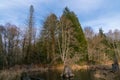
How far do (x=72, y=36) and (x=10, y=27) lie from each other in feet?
51.8

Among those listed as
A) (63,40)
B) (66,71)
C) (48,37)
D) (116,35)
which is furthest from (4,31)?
(116,35)

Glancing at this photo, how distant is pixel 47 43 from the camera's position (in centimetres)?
5516

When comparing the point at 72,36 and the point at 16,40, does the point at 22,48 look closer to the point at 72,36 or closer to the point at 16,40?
the point at 16,40

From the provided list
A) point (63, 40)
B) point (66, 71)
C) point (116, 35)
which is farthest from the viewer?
point (116, 35)

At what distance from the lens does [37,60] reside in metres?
54.4

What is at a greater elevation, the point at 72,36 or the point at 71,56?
the point at 72,36

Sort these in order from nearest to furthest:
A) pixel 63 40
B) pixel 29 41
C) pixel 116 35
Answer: pixel 63 40 < pixel 29 41 < pixel 116 35

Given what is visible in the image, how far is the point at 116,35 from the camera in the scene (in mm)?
81562

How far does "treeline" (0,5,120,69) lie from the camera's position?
53.5 meters

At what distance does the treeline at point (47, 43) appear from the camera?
2108 inches

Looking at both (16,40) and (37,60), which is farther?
(16,40)

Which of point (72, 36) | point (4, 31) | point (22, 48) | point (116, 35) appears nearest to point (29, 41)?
point (22, 48)

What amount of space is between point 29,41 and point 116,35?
120 ft

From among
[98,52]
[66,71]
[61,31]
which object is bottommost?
[66,71]
